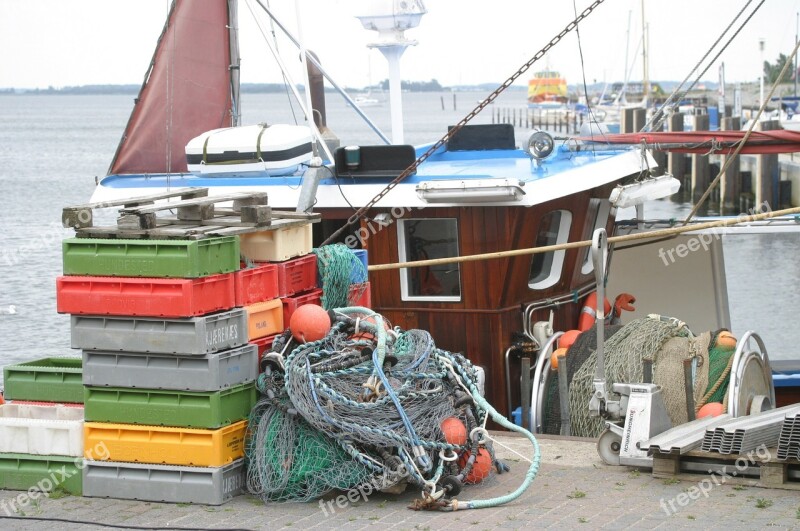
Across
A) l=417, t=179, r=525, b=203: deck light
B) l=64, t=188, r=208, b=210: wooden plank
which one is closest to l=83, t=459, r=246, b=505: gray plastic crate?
l=64, t=188, r=208, b=210: wooden plank

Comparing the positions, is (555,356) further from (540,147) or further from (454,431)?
(454,431)

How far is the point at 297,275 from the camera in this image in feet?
26.4

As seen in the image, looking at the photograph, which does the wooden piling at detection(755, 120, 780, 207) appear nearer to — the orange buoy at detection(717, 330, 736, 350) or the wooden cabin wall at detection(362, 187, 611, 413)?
the wooden cabin wall at detection(362, 187, 611, 413)

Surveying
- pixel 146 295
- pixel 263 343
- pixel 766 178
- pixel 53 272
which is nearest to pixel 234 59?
pixel 263 343

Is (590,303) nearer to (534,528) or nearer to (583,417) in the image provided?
(583,417)

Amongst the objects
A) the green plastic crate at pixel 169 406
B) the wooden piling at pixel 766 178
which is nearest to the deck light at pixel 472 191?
the green plastic crate at pixel 169 406

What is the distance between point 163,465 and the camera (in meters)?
7.19

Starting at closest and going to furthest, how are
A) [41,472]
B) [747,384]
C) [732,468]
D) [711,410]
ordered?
[732,468]
[41,472]
[711,410]
[747,384]

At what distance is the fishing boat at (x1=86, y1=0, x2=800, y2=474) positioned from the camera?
11.3 m

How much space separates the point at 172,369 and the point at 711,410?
4219 millimetres

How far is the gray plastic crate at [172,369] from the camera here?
23.0ft

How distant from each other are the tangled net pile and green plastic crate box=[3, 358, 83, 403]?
1519 mm

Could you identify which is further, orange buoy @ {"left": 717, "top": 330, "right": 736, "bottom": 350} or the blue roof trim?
the blue roof trim

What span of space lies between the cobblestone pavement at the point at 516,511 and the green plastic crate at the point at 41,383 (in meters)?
0.88
